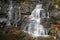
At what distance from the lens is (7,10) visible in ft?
29.3

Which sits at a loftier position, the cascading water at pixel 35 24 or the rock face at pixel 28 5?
the rock face at pixel 28 5

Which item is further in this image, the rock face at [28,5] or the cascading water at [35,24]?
the rock face at [28,5]

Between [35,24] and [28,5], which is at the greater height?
[28,5]

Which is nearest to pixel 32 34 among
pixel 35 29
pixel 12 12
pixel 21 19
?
pixel 35 29

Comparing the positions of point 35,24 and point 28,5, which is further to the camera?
point 28,5

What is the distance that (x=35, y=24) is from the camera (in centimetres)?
852

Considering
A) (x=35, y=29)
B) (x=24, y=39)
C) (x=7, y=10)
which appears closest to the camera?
(x=24, y=39)

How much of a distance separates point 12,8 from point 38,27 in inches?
61.6

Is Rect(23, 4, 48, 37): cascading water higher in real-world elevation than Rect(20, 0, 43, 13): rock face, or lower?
lower

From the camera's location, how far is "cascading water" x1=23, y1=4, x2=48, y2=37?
8.16m

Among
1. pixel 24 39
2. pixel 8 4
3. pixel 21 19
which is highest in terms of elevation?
pixel 8 4

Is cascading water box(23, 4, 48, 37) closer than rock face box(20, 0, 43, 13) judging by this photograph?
Yes

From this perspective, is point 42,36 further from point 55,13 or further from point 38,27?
point 55,13

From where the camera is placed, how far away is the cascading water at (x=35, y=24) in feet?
26.8
